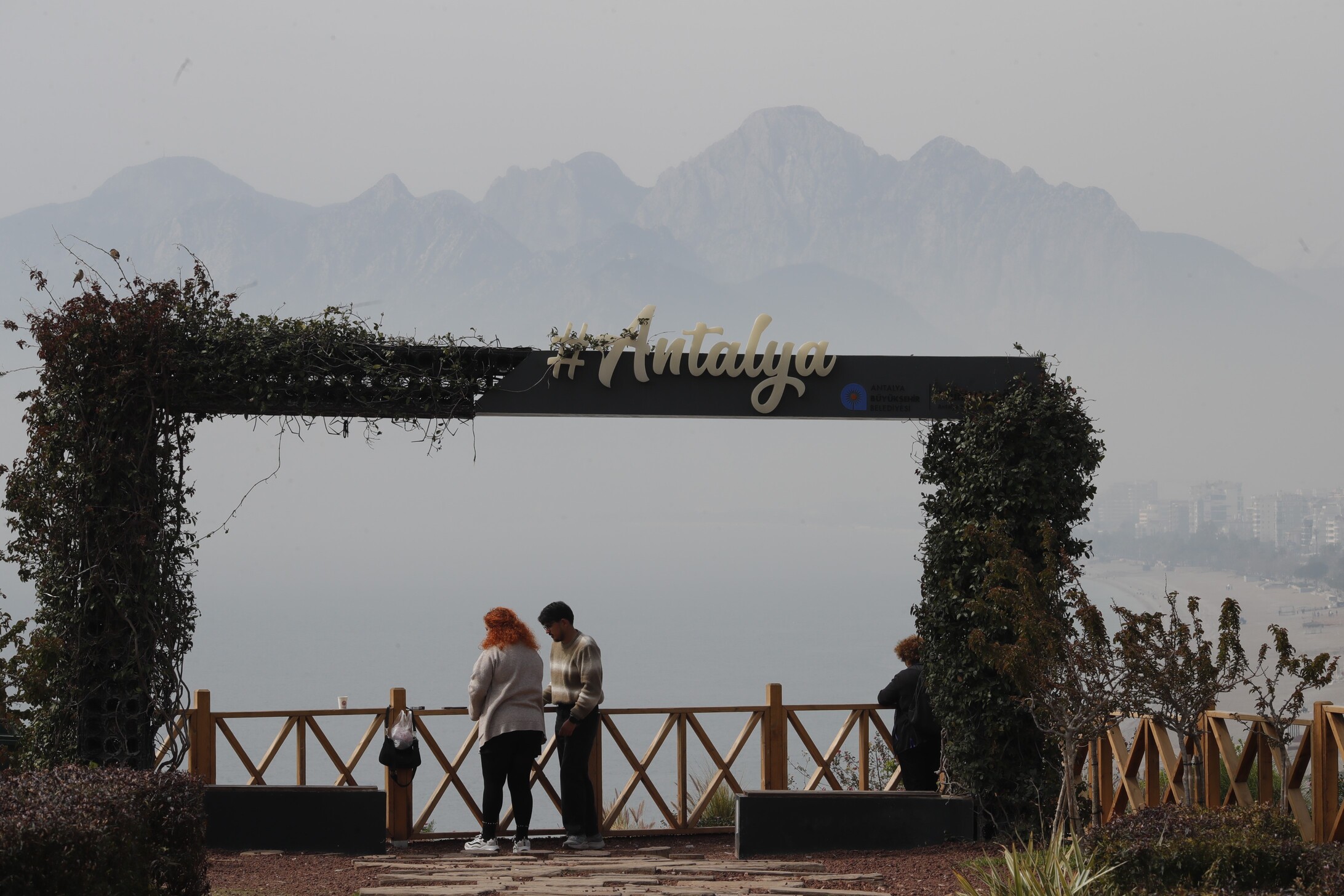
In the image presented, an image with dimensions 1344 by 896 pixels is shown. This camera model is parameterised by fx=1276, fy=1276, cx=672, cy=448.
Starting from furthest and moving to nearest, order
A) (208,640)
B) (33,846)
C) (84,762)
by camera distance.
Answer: (208,640)
(84,762)
(33,846)

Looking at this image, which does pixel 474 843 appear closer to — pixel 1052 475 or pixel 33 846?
pixel 33 846

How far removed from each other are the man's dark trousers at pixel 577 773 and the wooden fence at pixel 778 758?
18.6 inches

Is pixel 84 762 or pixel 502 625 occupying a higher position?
pixel 502 625

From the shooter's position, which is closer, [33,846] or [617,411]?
[33,846]

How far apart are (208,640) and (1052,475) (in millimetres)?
71404

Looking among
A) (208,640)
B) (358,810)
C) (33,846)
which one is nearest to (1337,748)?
(358,810)

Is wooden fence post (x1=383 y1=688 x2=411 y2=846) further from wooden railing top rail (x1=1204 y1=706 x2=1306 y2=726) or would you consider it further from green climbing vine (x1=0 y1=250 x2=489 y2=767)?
wooden railing top rail (x1=1204 y1=706 x2=1306 y2=726)

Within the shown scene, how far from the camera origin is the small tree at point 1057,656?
7.64 m

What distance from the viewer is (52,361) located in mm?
8453

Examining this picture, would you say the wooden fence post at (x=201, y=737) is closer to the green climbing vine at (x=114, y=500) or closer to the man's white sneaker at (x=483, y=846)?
the green climbing vine at (x=114, y=500)

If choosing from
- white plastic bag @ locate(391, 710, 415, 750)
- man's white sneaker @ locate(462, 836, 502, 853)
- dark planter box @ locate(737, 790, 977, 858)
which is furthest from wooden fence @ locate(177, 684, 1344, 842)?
dark planter box @ locate(737, 790, 977, 858)

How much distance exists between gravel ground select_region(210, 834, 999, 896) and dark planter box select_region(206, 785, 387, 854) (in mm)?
122

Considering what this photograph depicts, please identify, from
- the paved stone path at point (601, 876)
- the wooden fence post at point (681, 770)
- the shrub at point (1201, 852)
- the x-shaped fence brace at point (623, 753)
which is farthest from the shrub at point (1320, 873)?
the wooden fence post at point (681, 770)

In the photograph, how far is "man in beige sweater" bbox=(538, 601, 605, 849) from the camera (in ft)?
27.8
